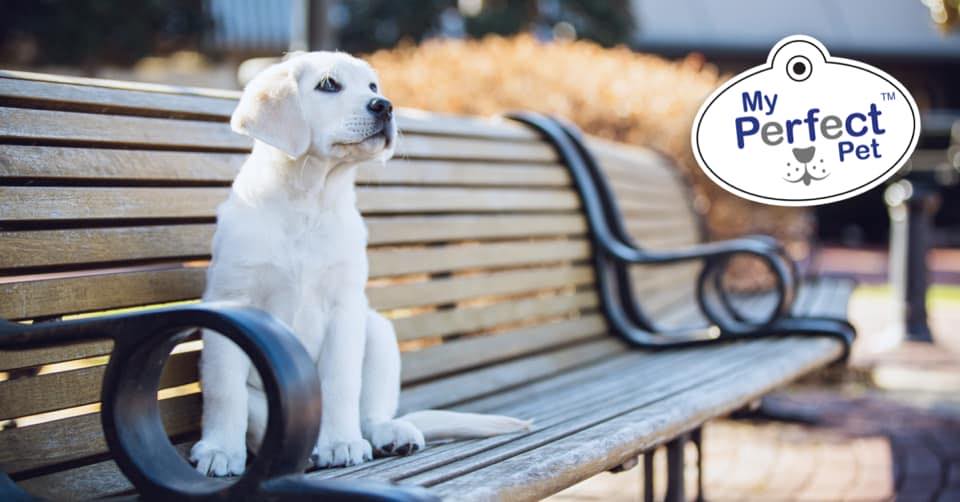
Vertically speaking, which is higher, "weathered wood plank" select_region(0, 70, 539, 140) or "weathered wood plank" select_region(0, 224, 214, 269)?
"weathered wood plank" select_region(0, 70, 539, 140)

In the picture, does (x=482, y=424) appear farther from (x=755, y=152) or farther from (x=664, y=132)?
(x=664, y=132)

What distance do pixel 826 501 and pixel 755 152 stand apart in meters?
1.88

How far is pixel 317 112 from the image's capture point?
2.15m

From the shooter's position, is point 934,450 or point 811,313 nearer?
point 811,313

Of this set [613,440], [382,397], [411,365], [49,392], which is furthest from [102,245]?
[613,440]

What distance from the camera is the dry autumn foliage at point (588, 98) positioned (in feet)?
24.8

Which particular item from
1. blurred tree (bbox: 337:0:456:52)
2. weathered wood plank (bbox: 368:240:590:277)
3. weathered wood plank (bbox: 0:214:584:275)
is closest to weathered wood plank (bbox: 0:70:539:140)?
weathered wood plank (bbox: 0:214:584:275)

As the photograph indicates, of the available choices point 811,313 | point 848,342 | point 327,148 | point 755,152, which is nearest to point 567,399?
point 755,152

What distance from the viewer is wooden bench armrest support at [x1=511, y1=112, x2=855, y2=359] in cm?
383

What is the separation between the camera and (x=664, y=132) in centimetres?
772

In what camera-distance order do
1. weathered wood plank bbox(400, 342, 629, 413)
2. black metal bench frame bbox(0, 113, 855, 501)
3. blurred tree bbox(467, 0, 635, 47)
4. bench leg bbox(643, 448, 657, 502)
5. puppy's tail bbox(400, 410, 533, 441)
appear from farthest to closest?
blurred tree bbox(467, 0, 635, 47) < bench leg bbox(643, 448, 657, 502) < weathered wood plank bbox(400, 342, 629, 413) < puppy's tail bbox(400, 410, 533, 441) < black metal bench frame bbox(0, 113, 855, 501)

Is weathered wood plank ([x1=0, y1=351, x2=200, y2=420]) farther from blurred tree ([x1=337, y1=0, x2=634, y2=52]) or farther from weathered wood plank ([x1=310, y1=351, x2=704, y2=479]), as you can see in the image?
blurred tree ([x1=337, y1=0, x2=634, y2=52])

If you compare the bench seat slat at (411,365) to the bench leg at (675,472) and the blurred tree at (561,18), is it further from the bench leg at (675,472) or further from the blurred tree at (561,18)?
the blurred tree at (561,18)

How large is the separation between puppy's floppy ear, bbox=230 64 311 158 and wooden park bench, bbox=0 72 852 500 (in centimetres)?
38
